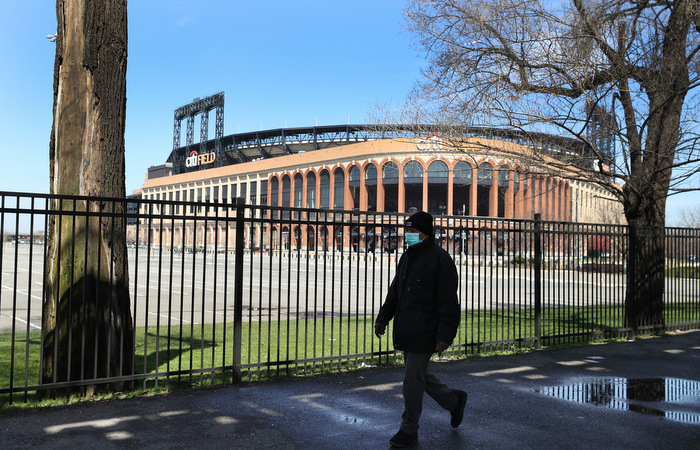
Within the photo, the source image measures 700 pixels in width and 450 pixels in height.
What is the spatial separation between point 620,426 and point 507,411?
1.02 metres

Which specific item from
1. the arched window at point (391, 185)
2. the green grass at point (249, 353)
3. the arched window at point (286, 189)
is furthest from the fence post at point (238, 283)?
the arched window at point (286, 189)

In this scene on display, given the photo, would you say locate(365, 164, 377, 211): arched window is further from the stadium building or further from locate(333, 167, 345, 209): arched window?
locate(333, 167, 345, 209): arched window

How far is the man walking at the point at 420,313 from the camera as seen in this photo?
175 inches

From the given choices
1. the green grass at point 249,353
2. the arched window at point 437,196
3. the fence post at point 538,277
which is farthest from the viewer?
the arched window at point 437,196

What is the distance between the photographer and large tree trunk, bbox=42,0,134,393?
587cm

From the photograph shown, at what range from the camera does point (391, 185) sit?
73688 mm

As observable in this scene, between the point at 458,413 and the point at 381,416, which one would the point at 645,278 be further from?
the point at 381,416

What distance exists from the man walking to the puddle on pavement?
2.53 m

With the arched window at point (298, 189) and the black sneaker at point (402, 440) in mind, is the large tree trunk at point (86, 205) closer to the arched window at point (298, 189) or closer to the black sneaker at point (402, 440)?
the black sneaker at point (402, 440)

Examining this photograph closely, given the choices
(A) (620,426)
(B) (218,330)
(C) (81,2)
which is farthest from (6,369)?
(A) (620,426)

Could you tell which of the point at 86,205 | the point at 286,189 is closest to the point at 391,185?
the point at 286,189

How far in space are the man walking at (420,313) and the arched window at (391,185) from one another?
2574 inches

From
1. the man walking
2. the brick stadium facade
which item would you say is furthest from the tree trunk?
the brick stadium facade

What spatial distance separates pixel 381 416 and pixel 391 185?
6891cm
